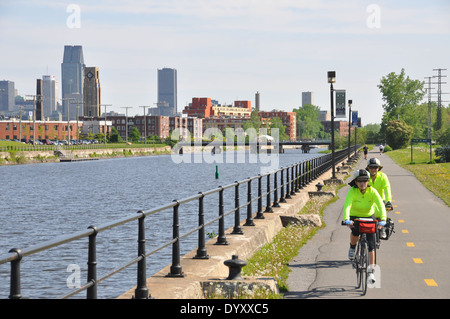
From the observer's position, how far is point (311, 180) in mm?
33125

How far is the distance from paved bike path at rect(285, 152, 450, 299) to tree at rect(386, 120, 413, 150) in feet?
354

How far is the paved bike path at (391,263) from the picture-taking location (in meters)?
9.52

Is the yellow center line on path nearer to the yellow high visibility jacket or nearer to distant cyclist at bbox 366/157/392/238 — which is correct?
the yellow high visibility jacket

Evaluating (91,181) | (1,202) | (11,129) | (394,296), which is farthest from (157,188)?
(11,129)

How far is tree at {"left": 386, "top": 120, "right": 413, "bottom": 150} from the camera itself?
124 meters

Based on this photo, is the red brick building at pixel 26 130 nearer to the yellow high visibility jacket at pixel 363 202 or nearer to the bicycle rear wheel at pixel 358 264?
the yellow high visibility jacket at pixel 363 202

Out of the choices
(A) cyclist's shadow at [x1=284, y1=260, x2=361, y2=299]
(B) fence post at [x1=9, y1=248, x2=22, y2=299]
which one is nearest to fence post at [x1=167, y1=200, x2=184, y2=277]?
(A) cyclist's shadow at [x1=284, y1=260, x2=361, y2=299]

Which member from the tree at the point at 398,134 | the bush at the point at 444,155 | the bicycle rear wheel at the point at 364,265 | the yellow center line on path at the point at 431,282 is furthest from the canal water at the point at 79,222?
the tree at the point at 398,134

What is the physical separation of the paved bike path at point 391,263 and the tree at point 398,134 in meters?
108

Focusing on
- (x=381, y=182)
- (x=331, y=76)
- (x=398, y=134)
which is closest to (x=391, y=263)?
(x=381, y=182)

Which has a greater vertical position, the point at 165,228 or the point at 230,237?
the point at 230,237
